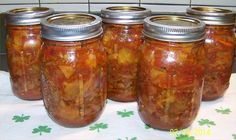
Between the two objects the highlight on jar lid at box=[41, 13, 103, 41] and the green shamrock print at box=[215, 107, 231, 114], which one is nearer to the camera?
the highlight on jar lid at box=[41, 13, 103, 41]

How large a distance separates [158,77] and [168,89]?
33 mm

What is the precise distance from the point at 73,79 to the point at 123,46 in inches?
6.9

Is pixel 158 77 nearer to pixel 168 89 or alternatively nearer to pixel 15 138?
pixel 168 89

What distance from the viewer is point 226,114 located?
0.71 meters

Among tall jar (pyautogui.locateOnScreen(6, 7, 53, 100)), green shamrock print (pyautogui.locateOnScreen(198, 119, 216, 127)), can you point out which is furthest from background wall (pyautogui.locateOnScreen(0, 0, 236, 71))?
green shamrock print (pyautogui.locateOnScreen(198, 119, 216, 127))

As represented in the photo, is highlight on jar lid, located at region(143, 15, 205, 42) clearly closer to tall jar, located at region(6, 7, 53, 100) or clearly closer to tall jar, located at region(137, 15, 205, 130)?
tall jar, located at region(137, 15, 205, 130)

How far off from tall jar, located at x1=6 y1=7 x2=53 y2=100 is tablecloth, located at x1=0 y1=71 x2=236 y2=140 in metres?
0.04

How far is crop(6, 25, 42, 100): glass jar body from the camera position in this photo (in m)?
0.71

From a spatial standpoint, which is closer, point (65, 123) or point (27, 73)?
point (65, 123)

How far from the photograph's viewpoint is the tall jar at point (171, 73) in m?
0.58

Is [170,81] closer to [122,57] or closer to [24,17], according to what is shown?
[122,57]

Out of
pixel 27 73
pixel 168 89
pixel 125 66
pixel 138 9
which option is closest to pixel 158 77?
pixel 168 89

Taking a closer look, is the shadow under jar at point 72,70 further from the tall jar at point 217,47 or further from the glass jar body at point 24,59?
the tall jar at point 217,47

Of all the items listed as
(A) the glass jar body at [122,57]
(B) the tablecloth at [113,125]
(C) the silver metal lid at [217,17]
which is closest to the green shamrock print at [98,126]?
(B) the tablecloth at [113,125]
